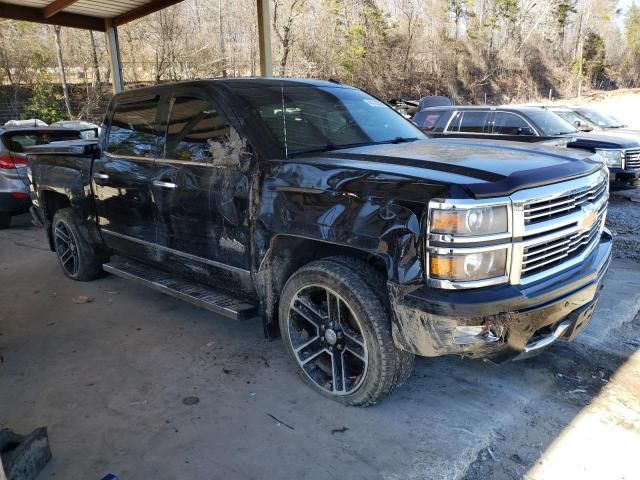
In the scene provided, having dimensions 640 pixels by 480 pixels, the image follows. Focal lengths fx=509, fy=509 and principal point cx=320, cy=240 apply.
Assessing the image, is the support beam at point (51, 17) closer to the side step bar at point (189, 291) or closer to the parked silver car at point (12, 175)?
the parked silver car at point (12, 175)

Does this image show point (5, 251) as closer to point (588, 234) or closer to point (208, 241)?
point (208, 241)

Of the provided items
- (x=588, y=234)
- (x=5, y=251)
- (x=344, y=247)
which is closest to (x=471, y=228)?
(x=344, y=247)

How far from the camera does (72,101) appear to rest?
24.2 meters

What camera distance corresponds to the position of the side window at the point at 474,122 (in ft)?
32.2

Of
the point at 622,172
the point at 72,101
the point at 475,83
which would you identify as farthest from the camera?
the point at 475,83

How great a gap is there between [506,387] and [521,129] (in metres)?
7.28

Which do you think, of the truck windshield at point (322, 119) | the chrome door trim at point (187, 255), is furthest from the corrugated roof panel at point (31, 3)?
the truck windshield at point (322, 119)

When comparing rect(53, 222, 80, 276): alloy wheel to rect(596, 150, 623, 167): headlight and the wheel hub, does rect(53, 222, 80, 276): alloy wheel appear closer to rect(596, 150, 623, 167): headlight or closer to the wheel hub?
the wheel hub

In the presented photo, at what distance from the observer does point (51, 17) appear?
441 inches

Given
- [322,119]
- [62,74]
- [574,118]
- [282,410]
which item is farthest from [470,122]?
[62,74]

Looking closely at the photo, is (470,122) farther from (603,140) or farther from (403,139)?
(403,139)

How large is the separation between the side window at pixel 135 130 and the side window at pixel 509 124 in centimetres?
716

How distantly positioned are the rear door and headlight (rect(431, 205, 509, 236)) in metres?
2.56

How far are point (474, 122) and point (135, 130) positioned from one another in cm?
727
